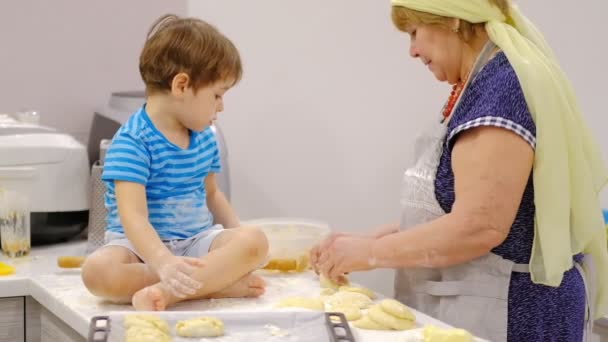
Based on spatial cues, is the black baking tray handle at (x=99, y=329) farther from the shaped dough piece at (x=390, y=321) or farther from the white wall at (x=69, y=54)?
the white wall at (x=69, y=54)

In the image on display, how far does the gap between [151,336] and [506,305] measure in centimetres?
56

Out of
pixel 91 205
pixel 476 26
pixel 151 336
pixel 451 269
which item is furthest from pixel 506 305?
pixel 91 205

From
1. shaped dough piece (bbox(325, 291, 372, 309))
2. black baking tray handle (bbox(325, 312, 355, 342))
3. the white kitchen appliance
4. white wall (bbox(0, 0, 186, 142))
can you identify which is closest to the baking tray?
black baking tray handle (bbox(325, 312, 355, 342))

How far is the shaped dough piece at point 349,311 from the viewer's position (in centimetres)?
128

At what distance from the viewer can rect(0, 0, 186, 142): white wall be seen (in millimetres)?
2088

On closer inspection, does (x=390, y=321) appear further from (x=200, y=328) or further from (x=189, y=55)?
(x=189, y=55)

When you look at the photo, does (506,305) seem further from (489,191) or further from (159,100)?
(159,100)

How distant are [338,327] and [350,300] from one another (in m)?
0.15

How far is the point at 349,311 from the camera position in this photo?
1.29 m

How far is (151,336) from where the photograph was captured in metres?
1.12

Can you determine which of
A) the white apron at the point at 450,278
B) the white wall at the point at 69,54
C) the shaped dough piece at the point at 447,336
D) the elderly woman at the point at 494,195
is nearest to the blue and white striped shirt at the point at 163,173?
the elderly woman at the point at 494,195

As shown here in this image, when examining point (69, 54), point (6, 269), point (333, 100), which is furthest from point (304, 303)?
point (69, 54)

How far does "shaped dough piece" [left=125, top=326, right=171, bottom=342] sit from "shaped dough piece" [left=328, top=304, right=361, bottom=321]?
26cm

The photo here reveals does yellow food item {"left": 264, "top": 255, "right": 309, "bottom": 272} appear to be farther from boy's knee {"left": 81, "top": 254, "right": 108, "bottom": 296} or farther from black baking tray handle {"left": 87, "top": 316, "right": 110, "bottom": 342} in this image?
black baking tray handle {"left": 87, "top": 316, "right": 110, "bottom": 342}
